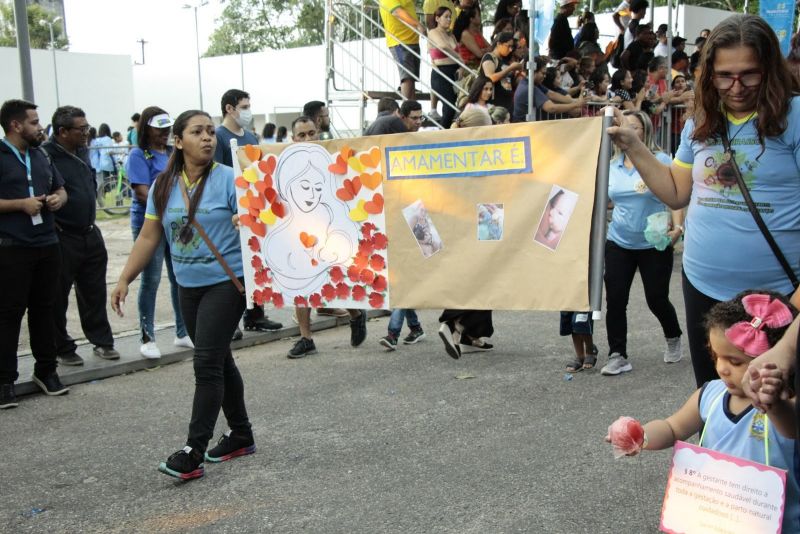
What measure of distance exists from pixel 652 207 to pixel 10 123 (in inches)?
189

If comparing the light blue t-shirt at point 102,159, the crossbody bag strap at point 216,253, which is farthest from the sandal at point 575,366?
the light blue t-shirt at point 102,159

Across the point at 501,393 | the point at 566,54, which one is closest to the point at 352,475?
the point at 501,393

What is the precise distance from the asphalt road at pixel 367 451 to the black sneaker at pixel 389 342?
0.93 ft

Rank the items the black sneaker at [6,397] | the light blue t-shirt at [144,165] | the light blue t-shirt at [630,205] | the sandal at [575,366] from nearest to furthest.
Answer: the black sneaker at [6,397], the light blue t-shirt at [630,205], the sandal at [575,366], the light blue t-shirt at [144,165]

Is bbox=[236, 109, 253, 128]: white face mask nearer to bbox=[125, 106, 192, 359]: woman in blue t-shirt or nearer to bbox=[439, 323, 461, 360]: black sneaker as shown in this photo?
bbox=[125, 106, 192, 359]: woman in blue t-shirt

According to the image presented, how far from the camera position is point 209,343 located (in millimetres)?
4777

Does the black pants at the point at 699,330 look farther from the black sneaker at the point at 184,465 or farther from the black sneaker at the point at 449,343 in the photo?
the black sneaker at the point at 449,343

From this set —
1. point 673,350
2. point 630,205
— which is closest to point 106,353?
point 630,205

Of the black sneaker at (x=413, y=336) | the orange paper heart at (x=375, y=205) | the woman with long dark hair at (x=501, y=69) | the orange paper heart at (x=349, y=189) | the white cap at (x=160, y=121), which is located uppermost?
the woman with long dark hair at (x=501, y=69)

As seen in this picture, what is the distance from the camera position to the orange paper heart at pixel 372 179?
468cm

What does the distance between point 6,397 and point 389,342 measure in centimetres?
315

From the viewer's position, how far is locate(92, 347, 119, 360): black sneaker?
7531 millimetres

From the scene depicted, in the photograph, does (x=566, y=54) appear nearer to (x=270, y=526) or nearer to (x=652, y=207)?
(x=652, y=207)

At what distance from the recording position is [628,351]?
7625 mm
